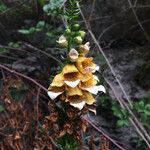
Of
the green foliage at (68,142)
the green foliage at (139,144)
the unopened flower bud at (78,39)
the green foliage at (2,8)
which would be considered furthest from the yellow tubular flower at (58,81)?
the green foliage at (2,8)

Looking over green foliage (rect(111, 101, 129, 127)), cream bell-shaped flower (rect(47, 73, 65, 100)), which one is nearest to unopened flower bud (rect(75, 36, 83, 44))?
cream bell-shaped flower (rect(47, 73, 65, 100))

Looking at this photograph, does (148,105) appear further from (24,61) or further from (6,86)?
(24,61)

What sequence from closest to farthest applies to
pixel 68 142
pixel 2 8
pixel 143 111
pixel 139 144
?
pixel 68 142 → pixel 143 111 → pixel 139 144 → pixel 2 8

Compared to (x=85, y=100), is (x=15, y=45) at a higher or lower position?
lower

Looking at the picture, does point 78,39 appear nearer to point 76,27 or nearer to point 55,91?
point 76,27

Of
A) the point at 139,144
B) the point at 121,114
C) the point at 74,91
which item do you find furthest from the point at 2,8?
the point at 74,91

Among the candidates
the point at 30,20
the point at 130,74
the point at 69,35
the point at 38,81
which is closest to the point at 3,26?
the point at 30,20

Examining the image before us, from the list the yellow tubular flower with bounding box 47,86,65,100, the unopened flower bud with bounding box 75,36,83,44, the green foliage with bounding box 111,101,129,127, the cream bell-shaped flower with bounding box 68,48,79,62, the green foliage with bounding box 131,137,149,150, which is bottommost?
the green foliage with bounding box 131,137,149,150

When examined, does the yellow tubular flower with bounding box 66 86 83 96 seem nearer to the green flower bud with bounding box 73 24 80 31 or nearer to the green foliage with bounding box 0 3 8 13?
the green flower bud with bounding box 73 24 80 31
